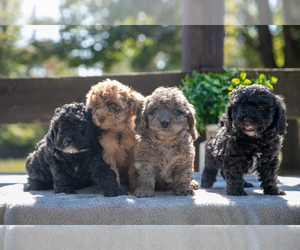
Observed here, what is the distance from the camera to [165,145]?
3.31 metres

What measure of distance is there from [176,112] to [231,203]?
0.99 m

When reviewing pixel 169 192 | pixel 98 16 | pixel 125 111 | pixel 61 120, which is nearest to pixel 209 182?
pixel 169 192

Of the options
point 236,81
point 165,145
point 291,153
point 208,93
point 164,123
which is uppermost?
point 236,81

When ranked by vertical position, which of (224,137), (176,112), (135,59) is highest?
(135,59)

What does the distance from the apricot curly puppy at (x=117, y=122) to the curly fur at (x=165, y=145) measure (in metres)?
0.21

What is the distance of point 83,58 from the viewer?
43.0 ft

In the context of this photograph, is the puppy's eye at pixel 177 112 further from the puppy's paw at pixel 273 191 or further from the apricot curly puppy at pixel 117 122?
the puppy's paw at pixel 273 191

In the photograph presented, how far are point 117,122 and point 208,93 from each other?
191 centimetres

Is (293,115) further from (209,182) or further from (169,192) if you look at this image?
(169,192)

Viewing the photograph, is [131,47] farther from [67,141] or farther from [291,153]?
[67,141]

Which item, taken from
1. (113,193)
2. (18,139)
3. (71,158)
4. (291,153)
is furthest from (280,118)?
(18,139)

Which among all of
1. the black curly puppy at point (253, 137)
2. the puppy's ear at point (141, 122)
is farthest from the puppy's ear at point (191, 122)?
the puppy's ear at point (141, 122)

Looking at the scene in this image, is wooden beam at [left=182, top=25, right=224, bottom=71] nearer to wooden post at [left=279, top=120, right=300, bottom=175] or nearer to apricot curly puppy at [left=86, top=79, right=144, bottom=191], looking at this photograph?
apricot curly puppy at [left=86, top=79, right=144, bottom=191]

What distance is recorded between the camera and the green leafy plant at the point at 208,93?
4824 millimetres
